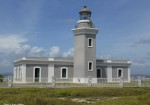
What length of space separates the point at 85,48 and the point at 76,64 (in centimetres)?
253

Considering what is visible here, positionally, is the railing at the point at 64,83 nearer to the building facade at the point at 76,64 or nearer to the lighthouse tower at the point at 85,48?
the building facade at the point at 76,64

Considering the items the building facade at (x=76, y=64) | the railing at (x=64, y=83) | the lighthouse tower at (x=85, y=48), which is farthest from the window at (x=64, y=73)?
the lighthouse tower at (x=85, y=48)

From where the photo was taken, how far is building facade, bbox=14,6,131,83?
110ft

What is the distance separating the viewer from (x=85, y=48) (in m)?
33.4


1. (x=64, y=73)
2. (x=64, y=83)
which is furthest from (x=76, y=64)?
(x=64, y=83)

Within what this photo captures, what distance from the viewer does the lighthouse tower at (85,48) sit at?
33.3m

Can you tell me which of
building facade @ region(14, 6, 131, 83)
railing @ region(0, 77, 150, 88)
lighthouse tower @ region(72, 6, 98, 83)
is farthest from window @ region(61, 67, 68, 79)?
lighthouse tower @ region(72, 6, 98, 83)

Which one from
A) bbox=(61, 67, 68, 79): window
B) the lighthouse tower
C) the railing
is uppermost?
the lighthouse tower

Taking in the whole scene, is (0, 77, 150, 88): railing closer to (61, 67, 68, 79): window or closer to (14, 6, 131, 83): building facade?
(61, 67, 68, 79): window

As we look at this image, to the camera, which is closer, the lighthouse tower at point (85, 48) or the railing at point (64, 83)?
the railing at point (64, 83)

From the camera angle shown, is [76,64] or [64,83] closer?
[64,83]

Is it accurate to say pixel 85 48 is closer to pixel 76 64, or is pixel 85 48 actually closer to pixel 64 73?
pixel 76 64

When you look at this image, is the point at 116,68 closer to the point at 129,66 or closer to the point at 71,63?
the point at 129,66

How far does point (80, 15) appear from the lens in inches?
1359
